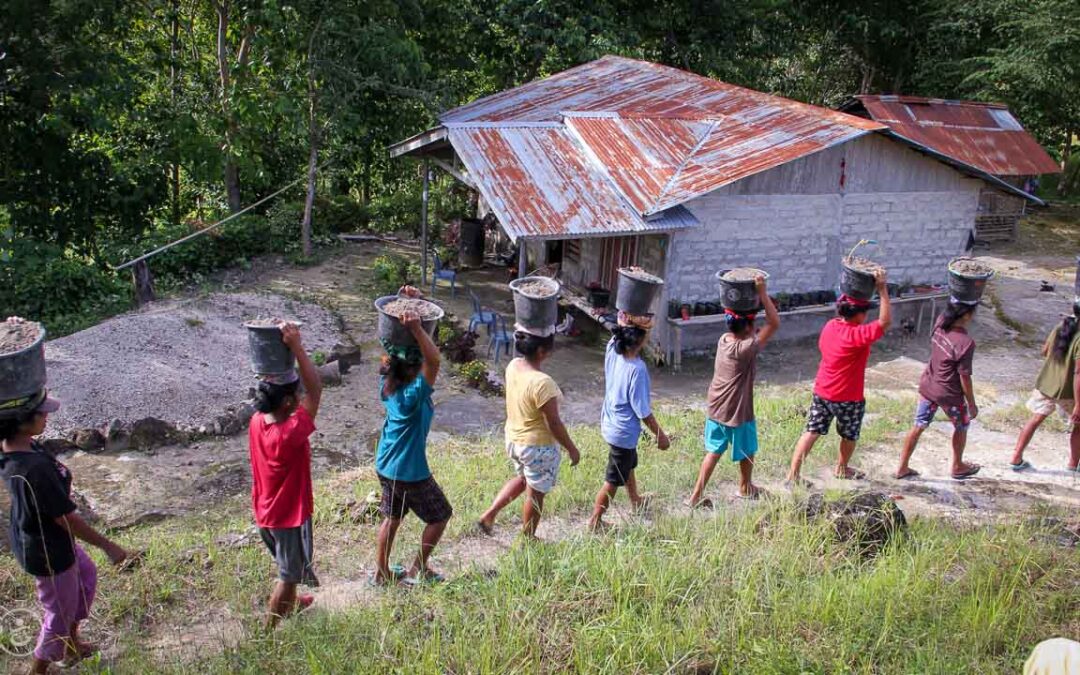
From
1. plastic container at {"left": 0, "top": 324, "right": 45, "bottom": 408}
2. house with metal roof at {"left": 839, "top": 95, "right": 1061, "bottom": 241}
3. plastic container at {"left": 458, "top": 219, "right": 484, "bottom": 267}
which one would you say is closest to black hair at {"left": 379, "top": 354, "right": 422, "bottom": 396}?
plastic container at {"left": 0, "top": 324, "right": 45, "bottom": 408}

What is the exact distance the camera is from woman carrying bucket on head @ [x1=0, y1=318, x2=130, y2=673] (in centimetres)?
380

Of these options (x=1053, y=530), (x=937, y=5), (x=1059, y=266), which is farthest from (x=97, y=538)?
(x=937, y=5)

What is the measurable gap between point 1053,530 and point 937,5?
925 inches

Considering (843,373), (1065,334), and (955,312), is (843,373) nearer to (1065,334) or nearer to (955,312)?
(955,312)

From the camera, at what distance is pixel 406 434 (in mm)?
4379

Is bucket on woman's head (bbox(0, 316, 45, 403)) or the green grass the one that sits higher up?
bucket on woman's head (bbox(0, 316, 45, 403))

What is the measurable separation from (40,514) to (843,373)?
17.3 ft

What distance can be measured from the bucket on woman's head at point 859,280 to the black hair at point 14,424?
5199mm

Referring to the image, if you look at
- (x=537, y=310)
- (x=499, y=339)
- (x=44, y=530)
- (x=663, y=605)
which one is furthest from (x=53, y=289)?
(x=663, y=605)

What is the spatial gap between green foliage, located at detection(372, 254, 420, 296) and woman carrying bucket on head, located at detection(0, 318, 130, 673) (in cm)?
1040

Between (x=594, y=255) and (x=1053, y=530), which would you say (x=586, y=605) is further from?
(x=594, y=255)

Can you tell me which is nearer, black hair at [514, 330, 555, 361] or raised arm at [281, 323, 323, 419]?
raised arm at [281, 323, 323, 419]

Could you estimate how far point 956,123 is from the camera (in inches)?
860

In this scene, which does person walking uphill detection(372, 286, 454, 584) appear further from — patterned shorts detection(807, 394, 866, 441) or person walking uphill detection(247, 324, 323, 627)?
patterned shorts detection(807, 394, 866, 441)
